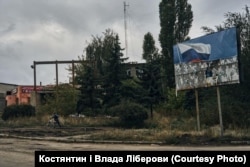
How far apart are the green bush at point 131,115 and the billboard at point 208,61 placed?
8.29 meters

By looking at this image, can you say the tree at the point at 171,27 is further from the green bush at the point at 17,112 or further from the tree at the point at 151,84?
the green bush at the point at 17,112

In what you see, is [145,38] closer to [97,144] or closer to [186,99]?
[186,99]

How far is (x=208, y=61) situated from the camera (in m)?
27.6

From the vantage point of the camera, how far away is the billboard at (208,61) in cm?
2628

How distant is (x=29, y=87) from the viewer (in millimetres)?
74312

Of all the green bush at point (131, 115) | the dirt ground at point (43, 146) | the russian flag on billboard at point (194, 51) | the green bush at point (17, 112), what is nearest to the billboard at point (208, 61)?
the russian flag on billboard at point (194, 51)

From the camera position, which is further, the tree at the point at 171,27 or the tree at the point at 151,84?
the tree at the point at 171,27

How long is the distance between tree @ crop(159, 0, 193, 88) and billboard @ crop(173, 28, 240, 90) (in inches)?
1063

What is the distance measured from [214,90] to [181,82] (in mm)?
5308

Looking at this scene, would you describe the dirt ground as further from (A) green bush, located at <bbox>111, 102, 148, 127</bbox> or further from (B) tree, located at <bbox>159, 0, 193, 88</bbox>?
(B) tree, located at <bbox>159, 0, 193, 88</bbox>

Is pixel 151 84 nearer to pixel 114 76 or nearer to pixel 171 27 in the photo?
pixel 114 76

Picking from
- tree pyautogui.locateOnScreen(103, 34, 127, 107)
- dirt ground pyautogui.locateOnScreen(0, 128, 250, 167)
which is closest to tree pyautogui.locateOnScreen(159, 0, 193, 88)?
tree pyautogui.locateOnScreen(103, 34, 127, 107)

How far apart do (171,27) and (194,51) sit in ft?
101

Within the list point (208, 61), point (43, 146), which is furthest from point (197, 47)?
point (43, 146)
